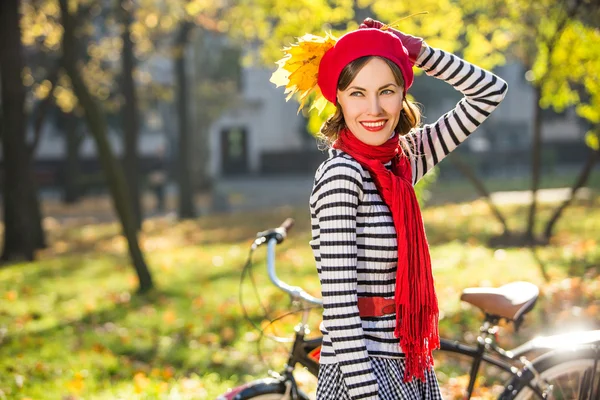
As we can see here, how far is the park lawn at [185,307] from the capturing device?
6.35m

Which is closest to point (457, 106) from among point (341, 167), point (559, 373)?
point (341, 167)

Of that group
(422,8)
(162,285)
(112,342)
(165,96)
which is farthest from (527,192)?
(112,342)

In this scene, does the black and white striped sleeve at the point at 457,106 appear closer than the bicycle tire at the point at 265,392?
Yes

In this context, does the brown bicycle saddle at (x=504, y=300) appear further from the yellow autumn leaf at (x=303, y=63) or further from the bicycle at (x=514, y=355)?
the yellow autumn leaf at (x=303, y=63)

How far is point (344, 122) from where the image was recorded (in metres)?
2.70

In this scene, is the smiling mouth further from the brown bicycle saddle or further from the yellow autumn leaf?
the brown bicycle saddle

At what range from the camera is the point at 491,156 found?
133 ft

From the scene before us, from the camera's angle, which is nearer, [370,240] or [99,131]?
[370,240]

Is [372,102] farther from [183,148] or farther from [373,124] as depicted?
[183,148]

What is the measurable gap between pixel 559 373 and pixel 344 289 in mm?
1448

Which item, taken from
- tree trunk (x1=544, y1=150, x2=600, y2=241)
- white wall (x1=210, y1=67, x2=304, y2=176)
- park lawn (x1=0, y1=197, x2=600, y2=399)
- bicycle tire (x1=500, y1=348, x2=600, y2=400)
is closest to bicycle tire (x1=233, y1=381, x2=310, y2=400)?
bicycle tire (x1=500, y1=348, x2=600, y2=400)

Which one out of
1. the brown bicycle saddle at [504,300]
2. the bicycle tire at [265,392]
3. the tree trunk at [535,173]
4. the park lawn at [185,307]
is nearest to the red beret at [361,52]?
the brown bicycle saddle at [504,300]

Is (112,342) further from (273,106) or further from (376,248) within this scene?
(273,106)

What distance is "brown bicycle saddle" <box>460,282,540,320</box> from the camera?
3.28m
